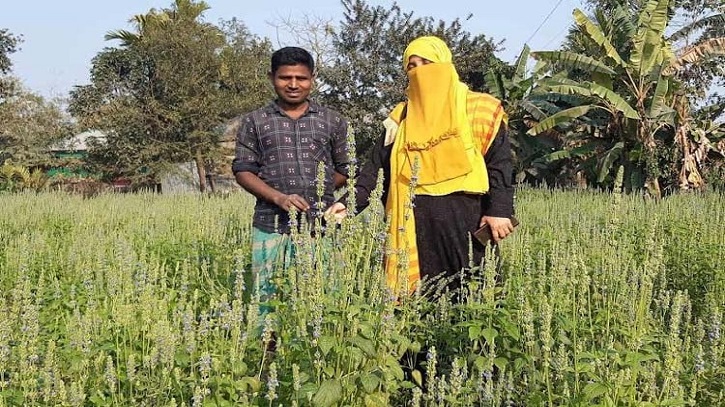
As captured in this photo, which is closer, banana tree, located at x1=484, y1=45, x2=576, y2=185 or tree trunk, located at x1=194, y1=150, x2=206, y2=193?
banana tree, located at x1=484, y1=45, x2=576, y2=185

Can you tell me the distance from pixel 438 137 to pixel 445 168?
0.14 metres

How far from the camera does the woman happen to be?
2967mm

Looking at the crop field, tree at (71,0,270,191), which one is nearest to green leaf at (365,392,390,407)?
the crop field

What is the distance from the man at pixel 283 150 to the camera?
334 cm

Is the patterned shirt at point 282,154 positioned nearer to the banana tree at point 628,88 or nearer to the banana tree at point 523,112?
the banana tree at point 628,88

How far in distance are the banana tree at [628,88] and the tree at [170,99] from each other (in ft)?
31.5

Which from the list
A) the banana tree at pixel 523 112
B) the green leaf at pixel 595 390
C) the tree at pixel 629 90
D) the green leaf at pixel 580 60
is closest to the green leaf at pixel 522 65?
the banana tree at pixel 523 112

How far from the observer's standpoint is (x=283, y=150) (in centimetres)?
340

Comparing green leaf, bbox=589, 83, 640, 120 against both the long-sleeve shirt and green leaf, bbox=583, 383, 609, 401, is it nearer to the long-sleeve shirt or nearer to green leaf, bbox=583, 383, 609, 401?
the long-sleeve shirt

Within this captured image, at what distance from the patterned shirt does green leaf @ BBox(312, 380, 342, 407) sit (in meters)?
1.69

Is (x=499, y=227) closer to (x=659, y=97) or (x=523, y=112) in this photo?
(x=659, y=97)

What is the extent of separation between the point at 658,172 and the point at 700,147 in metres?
1.44

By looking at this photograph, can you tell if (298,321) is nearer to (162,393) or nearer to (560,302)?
(162,393)

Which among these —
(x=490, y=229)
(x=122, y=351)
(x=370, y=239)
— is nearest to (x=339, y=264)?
(x=370, y=239)
